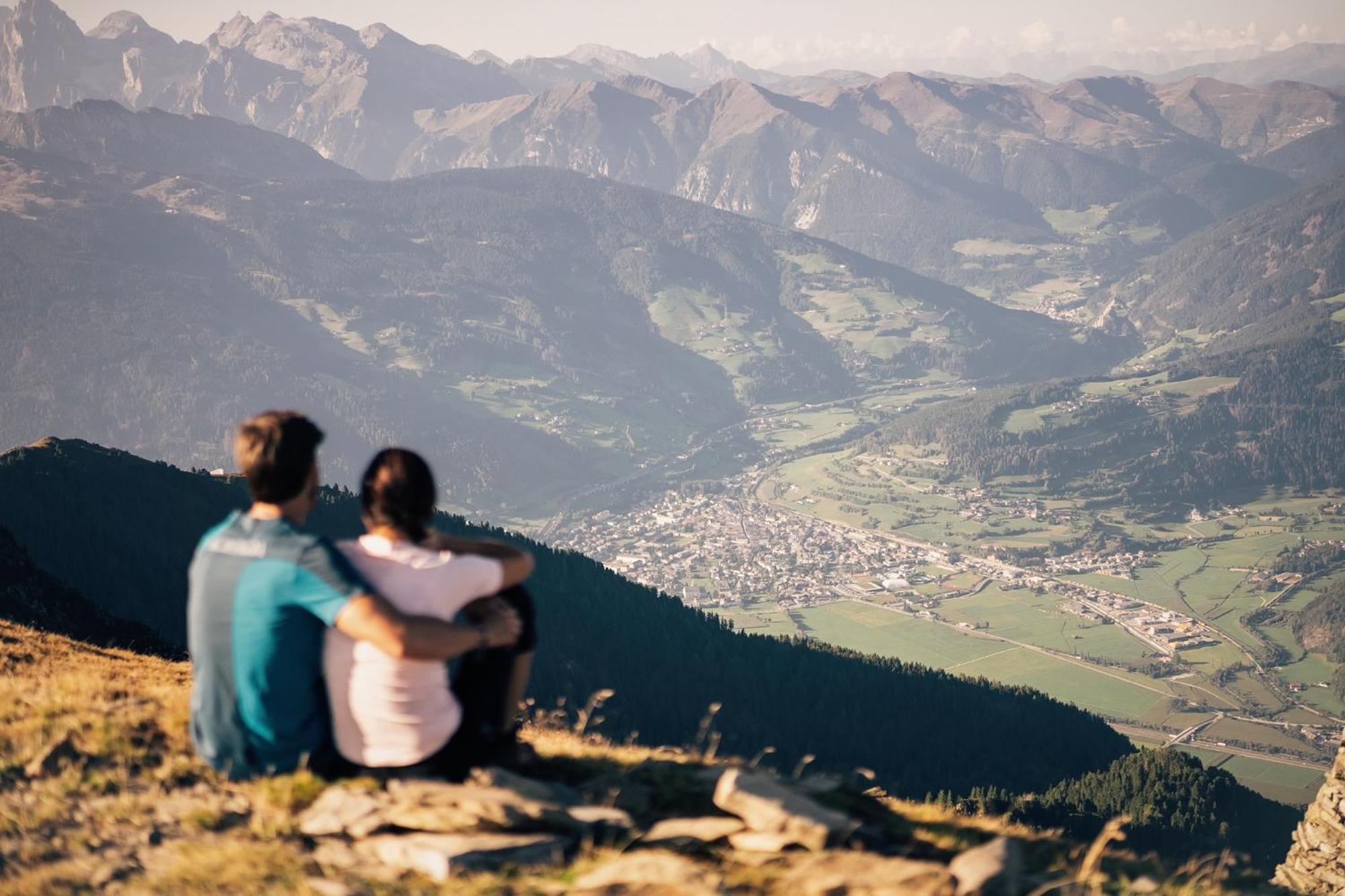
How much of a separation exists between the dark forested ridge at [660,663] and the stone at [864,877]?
64560 mm

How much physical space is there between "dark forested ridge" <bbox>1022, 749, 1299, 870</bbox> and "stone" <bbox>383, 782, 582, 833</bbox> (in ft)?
202

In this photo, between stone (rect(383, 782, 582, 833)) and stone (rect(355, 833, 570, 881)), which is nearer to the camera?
stone (rect(355, 833, 570, 881))

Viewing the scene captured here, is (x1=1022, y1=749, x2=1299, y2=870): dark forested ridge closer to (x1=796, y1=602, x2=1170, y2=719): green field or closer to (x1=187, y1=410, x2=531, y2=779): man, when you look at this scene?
(x1=187, y1=410, x2=531, y2=779): man

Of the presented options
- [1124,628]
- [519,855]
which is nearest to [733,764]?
[519,855]

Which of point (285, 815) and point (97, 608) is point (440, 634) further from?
point (97, 608)

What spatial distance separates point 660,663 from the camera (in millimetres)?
99812

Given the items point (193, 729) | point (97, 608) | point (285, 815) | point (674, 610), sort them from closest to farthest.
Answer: point (285, 815) < point (193, 729) < point (97, 608) < point (674, 610)

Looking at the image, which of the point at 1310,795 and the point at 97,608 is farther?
the point at 1310,795

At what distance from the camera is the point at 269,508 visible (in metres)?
11.1

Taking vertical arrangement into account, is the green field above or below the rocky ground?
below

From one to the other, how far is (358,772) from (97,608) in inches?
1519

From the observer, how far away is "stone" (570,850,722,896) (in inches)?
397

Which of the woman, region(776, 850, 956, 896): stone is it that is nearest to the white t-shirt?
the woman

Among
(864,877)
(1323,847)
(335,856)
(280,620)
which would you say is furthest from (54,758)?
(1323,847)
